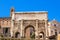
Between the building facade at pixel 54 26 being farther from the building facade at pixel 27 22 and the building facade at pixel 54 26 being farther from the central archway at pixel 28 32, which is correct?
the building facade at pixel 27 22

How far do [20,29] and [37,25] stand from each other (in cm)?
406

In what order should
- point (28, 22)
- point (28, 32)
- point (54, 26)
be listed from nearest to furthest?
1. point (28, 22)
2. point (28, 32)
3. point (54, 26)

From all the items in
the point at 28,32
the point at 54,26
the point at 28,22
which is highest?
the point at 28,22

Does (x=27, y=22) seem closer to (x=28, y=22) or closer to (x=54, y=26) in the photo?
(x=28, y=22)

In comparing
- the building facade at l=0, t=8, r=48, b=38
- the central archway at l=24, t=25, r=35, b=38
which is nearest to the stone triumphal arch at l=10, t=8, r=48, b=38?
the building facade at l=0, t=8, r=48, b=38

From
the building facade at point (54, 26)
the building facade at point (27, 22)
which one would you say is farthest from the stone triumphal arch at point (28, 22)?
the building facade at point (54, 26)

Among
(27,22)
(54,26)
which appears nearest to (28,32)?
(54,26)

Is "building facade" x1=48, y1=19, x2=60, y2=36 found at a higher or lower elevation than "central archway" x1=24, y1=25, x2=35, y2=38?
higher

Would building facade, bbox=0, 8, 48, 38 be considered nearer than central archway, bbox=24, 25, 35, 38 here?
Yes

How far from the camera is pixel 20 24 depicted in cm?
4206

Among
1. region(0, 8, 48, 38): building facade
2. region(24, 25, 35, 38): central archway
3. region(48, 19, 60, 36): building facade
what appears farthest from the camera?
region(48, 19, 60, 36): building facade

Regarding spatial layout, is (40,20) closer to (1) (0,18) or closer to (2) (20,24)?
(2) (20,24)

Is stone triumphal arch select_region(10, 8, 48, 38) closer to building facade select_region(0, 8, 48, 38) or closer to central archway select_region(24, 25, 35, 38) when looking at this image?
building facade select_region(0, 8, 48, 38)

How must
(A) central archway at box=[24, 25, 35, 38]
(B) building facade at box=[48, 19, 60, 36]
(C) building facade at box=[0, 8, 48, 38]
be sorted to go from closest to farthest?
(C) building facade at box=[0, 8, 48, 38]
(A) central archway at box=[24, 25, 35, 38]
(B) building facade at box=[48, 19, 60, 36]
